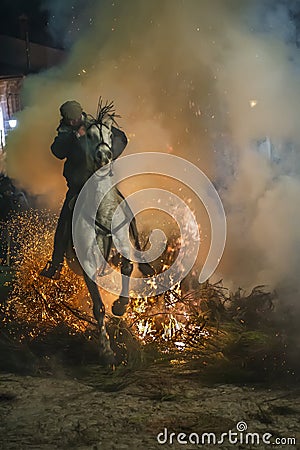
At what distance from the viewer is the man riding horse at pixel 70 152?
6129 mm

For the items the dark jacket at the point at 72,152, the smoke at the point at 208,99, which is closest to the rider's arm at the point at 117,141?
the dark jacket at the point at 72,152

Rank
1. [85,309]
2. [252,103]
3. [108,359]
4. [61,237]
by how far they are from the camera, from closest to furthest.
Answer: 1. [108,359]
2. [61,237]
3. [85,309]
4. [252,103]

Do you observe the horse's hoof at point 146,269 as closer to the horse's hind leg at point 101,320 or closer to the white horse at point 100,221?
the white horse at point 100,221

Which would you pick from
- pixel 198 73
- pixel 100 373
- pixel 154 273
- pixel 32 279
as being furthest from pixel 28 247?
pixel 198 73

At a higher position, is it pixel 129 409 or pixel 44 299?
pixel 44 299

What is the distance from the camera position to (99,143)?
6.20m

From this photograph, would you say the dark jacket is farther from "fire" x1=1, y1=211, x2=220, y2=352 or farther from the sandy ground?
the sandy ground

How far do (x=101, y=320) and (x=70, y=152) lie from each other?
1990 mm

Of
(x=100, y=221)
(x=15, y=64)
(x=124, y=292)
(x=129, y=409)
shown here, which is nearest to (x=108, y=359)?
(x=124, y=292)

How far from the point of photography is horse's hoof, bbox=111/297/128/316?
643cm

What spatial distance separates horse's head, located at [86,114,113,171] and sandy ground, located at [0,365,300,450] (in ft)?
7.83

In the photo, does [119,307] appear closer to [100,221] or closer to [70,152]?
[100,221]

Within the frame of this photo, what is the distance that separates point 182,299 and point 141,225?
5.35ft

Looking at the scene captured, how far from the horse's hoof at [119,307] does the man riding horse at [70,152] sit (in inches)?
31.1
